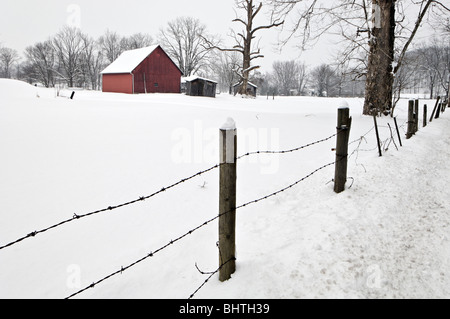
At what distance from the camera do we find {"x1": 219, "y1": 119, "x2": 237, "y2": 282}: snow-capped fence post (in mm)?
2289

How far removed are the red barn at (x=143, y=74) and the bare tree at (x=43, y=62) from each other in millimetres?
42350

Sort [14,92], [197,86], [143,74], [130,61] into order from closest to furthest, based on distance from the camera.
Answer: [14,92] → [197,86] → [143,74] → [130,61]

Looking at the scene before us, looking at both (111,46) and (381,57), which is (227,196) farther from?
(111,46)

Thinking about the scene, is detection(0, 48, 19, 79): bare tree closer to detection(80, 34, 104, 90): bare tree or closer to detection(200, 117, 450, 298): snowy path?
detection(80, 34, 104, 90): bare tree

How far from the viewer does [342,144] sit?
13.1 feet

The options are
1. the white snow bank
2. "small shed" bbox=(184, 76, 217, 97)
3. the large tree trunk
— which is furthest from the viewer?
"small shed" bbox=(184, 76, 217, 97)

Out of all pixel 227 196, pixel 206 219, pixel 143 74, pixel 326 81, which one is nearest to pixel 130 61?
pixel 143 74

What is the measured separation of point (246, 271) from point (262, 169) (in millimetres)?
3878

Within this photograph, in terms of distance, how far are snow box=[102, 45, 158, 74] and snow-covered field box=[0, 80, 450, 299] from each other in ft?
87.2

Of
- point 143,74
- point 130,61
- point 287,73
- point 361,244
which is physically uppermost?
point 287,73

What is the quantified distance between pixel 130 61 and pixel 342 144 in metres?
35.1

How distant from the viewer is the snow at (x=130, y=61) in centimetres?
3200

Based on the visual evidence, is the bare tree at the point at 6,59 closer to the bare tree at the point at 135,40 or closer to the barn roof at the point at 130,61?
the bare tree at the point at 135,40

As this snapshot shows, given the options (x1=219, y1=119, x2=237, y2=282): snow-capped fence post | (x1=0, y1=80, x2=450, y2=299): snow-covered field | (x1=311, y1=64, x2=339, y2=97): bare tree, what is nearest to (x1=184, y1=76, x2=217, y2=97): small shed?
(x1=0, y1=80, x2=450, y2=299): snow-covered field
